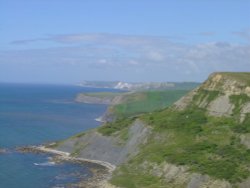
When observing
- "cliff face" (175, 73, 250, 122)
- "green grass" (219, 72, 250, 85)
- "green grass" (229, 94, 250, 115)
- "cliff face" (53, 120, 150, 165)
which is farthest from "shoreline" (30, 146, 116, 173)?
"green grass" (219, 72, 250, 85)

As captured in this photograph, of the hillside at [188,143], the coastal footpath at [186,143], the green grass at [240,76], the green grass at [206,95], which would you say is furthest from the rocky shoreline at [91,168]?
the green grass at [240,76]

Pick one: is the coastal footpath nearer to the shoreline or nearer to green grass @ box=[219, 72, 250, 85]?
green grass @ box=[219, 72, 250, 85]

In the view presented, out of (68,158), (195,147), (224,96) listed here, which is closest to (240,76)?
(224,96)

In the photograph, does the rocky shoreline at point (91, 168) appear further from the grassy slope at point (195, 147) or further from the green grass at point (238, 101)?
the green grass at point (238, 101)

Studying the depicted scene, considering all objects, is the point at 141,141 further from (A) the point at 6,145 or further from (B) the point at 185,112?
(A) the point at 6,145

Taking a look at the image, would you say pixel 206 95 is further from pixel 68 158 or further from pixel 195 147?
pixel 68 158
